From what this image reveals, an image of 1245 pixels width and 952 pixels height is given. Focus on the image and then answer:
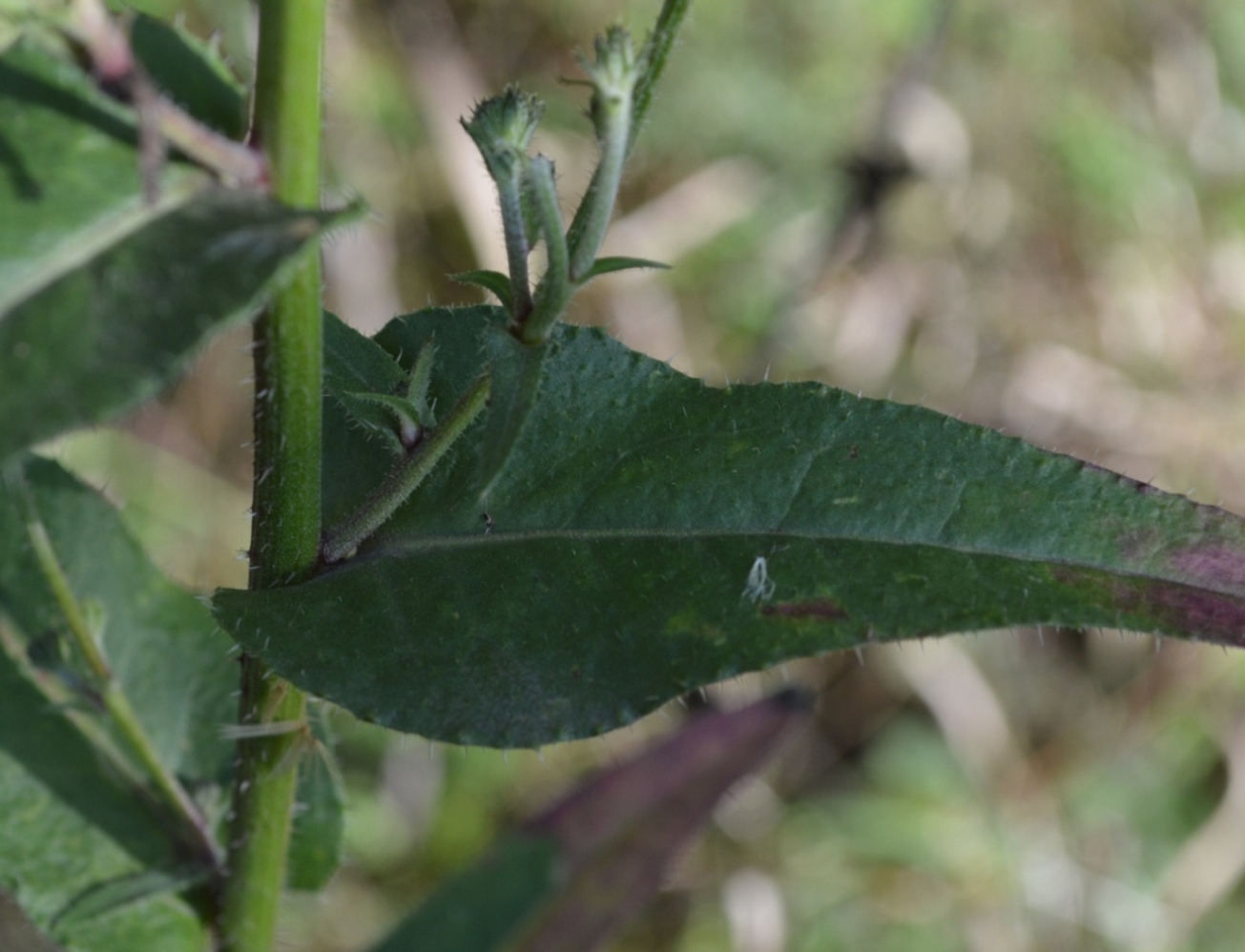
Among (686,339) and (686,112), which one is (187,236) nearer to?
(686,339)

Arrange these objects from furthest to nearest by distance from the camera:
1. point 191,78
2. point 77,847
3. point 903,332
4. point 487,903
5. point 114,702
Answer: point 903,332
point 77,847
point 114,702
point 191,78
point 487,903

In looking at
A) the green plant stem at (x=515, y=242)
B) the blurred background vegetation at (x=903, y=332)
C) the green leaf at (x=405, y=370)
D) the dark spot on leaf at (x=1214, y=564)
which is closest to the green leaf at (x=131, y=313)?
the green plant stem at (x=515, y=242)

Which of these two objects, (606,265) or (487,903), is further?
(606,265)

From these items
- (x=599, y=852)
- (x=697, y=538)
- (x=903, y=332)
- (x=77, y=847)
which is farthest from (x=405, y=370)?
(x=903, y=332)

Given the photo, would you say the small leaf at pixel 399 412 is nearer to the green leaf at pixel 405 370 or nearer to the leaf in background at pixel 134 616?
the green leaf at pixel 405 370

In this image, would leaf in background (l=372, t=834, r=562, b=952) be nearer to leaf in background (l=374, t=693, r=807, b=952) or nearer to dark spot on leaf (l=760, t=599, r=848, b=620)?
leaf in background (l=374, t=693, r=807, b=952)

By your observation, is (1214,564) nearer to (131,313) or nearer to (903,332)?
(131,313)

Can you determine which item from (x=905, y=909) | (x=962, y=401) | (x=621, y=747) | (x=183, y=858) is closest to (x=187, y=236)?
(x=183, y=858)
